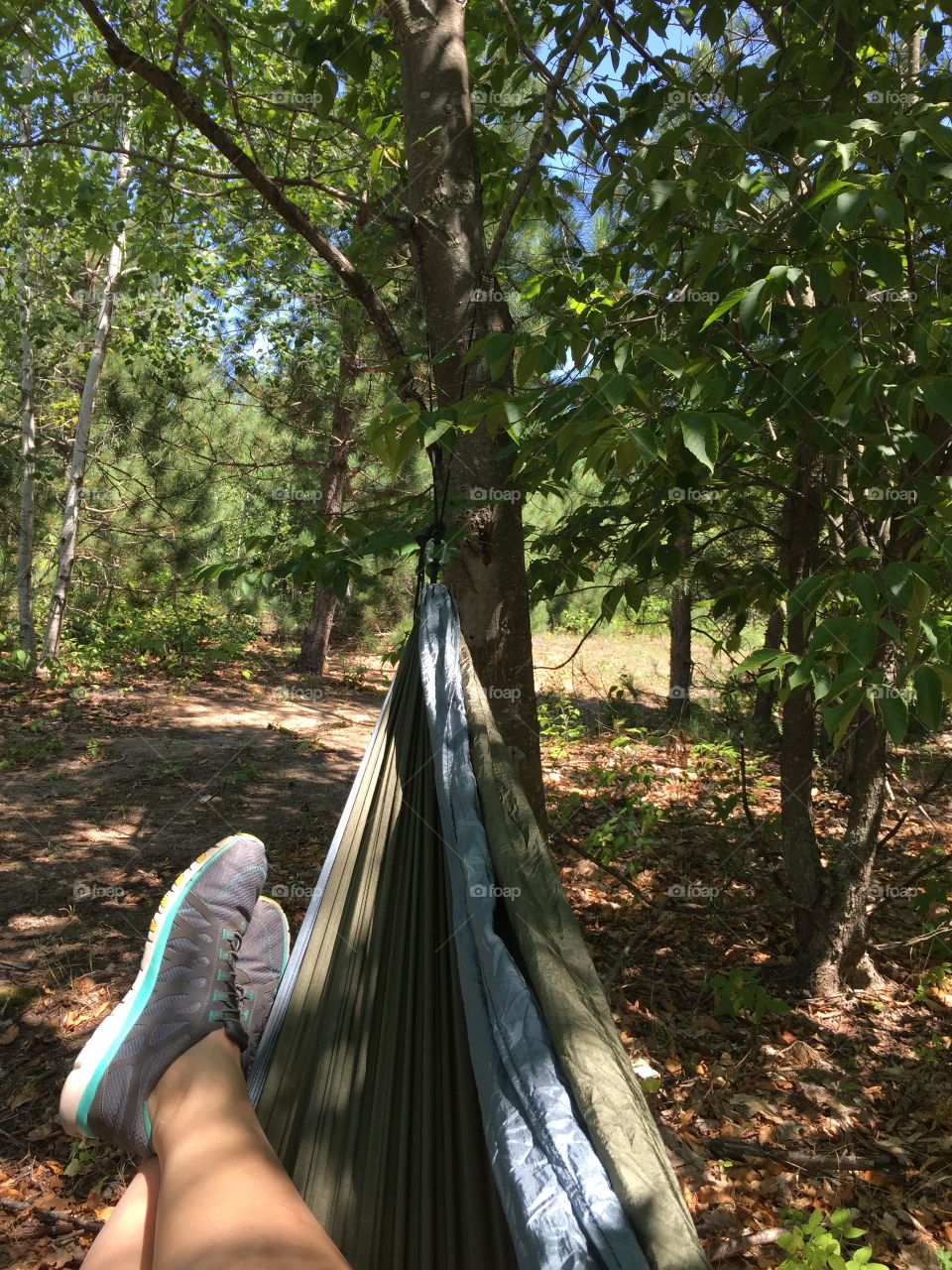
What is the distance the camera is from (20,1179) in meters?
1.62

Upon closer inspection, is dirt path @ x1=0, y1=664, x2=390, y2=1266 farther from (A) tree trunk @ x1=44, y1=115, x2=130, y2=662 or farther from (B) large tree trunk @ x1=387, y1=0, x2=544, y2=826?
(B) large tree trunk @ x1=387, y1=0, x2=544, y2=826

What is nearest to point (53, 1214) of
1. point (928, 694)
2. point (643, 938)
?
point (643, 938)

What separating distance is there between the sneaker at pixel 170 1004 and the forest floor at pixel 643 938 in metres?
0.55

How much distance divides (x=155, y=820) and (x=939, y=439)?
3.07 metres

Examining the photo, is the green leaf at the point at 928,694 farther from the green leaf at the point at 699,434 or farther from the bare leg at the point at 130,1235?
the bare leg at the point at 130,1235

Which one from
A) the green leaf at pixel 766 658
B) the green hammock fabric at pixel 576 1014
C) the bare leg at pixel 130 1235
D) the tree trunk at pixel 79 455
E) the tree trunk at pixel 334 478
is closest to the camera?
the green hammock fabric at pixel 576 1014

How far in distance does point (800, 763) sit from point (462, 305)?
1.53 meters

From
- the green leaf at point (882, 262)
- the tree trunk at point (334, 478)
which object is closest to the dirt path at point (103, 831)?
the tree trunk at point (334, 478)

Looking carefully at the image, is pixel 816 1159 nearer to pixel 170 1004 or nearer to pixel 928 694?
pixel 928 694

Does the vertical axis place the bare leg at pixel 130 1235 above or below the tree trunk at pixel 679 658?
below

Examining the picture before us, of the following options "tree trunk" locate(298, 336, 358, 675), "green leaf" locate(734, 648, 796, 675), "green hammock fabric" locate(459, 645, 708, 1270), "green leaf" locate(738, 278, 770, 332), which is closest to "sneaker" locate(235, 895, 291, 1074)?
"green hammock fabric" locate(459, 645, 708, 1270)

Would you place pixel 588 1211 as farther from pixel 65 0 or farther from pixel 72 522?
pixel 72 522

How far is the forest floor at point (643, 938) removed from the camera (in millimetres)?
1674

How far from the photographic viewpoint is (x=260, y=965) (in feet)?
4.75
